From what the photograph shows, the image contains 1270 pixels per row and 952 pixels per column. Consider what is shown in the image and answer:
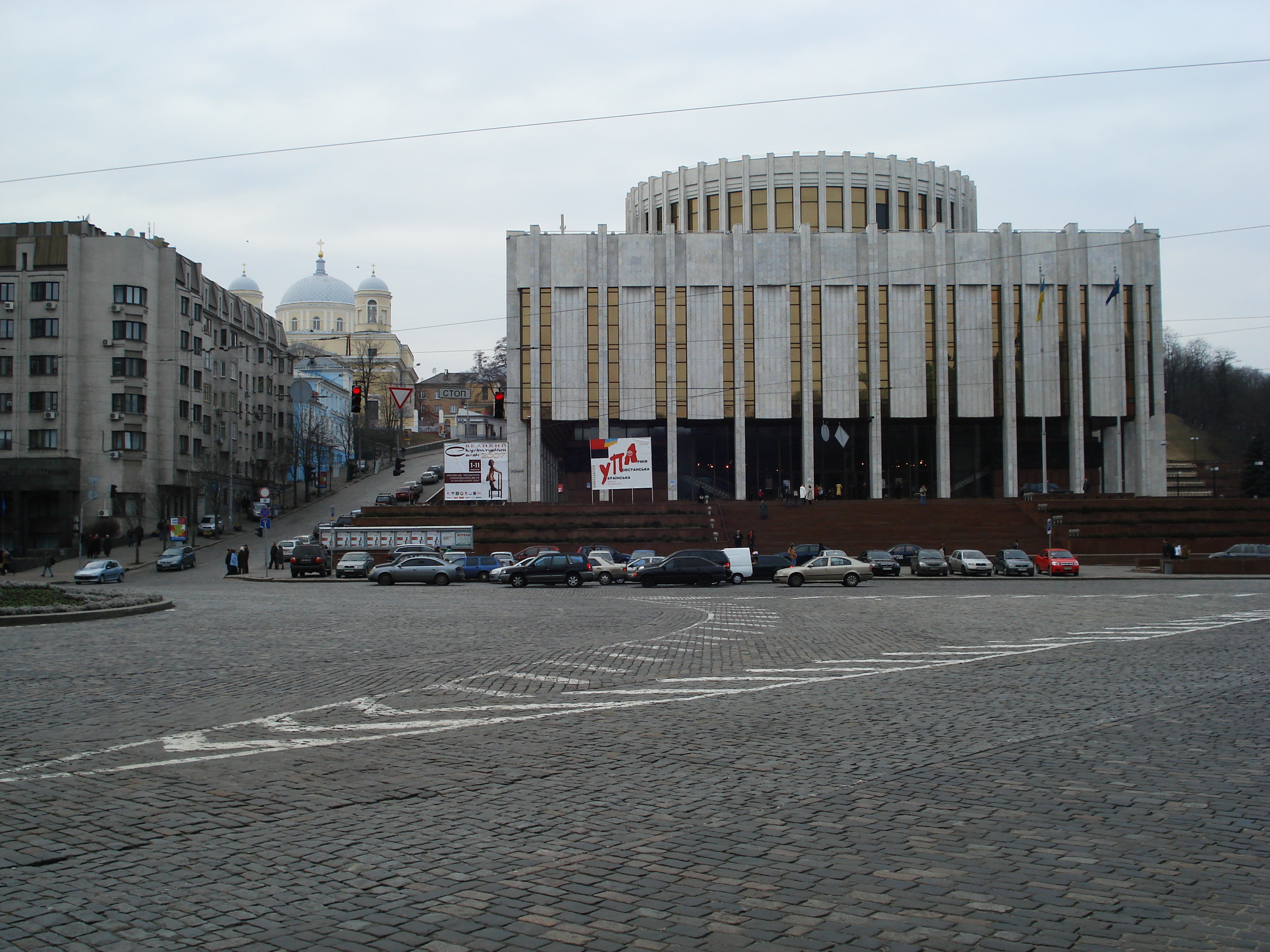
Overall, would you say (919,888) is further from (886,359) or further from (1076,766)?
(886,359)

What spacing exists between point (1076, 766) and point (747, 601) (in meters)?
20.9

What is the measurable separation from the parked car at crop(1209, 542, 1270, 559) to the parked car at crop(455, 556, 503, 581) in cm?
3177

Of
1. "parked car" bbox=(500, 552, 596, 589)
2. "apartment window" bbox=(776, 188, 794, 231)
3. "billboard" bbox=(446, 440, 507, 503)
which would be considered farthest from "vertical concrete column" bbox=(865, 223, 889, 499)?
"parked car" bbox=(500, 552, 596, 589)

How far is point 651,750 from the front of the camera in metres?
9.28

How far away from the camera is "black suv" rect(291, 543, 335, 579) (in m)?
47.5

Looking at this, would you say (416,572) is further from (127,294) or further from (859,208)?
(859,208)

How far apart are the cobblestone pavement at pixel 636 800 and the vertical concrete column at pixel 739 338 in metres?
51.2

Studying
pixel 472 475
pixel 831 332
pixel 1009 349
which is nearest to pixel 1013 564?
pixel 831 332

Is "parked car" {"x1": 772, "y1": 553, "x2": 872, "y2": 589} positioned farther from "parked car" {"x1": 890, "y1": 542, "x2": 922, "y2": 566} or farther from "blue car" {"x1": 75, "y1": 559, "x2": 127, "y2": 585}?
"blue car" {"x1": 75, "y1": 559, "x2": 127, "y2": 585}

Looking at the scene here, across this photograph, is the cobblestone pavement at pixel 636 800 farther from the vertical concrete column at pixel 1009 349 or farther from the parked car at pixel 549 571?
the vertical concrete column at pixel 1009 349

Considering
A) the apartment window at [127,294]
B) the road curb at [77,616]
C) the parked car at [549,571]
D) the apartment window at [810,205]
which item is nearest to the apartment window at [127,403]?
the apartment window at [127,294]

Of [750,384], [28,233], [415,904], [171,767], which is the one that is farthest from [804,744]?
[28,233]

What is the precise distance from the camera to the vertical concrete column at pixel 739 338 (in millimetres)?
67688

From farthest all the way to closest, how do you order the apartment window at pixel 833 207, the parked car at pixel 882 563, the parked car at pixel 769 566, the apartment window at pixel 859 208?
the apartment window at pixel 859 208 → the apartment window at pixel 833 207 → the parked car at pixel 882 563 → the parked car at pixel 769 566
